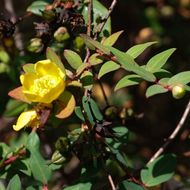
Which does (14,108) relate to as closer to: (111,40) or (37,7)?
(37,7)

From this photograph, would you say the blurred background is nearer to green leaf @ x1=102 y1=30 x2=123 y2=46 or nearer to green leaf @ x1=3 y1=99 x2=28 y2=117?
green leaf @ x1=3 y1=99 x2=28 y2=117

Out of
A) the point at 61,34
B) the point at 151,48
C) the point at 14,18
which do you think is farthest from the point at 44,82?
the point at 151,48

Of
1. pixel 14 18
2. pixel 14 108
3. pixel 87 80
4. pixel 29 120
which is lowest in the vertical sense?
pixel 14 108

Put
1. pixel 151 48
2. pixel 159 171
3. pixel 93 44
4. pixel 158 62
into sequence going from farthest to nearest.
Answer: pixel 151 48 < pixel 159 171 < pixel 158 62 < pixel 93 44

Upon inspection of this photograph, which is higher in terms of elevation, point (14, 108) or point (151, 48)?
point (14, 108)

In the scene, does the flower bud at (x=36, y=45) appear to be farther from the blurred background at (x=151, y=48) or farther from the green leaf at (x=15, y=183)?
the blurred background at (x=151, y=48)

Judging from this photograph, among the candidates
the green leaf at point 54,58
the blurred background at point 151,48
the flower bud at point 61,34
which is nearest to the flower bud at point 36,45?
the flower bud at point 61,34
